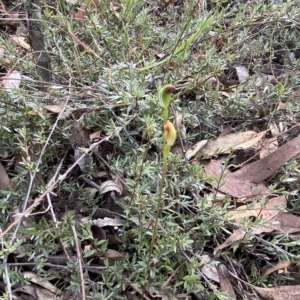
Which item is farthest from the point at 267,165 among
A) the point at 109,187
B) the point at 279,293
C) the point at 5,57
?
the point at 5,57

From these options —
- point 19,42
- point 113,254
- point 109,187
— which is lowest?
point 113,254

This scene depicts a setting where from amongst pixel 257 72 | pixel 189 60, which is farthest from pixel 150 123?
pixel 257 72

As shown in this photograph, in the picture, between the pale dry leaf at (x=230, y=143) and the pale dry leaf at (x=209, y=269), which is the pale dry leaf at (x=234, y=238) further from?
the pale dry leaf at (x=230, y=143)

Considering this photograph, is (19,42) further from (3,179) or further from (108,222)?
(108,222)

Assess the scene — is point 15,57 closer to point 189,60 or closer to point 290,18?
point 189,60

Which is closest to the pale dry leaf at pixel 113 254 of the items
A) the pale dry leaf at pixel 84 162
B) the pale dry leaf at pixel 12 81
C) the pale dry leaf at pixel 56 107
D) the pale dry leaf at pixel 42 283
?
the pale dry leaf at pixel 42 283

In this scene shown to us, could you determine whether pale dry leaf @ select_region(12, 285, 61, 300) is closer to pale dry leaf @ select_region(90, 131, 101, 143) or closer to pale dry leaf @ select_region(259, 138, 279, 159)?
pale dry leaf @ select_region(90, 131, 101, 143)
